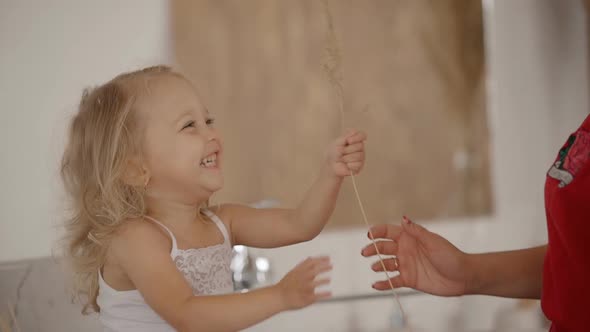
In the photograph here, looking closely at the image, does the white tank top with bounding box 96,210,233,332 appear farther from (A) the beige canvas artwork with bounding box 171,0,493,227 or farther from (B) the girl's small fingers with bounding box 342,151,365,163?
(A) the beige canvas artwork with bounding box 171,0,493,227

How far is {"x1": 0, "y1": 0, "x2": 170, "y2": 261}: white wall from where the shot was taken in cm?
111

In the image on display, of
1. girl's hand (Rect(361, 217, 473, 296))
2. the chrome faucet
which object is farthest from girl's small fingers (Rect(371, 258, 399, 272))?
the chrome faucet

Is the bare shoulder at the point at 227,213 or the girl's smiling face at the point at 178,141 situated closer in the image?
the girl's smiling face at the point at 178,141

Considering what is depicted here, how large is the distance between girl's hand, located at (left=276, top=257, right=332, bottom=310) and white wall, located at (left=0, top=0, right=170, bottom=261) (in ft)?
1.95

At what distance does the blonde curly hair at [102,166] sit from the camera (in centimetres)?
82

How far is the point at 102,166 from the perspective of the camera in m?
0.83

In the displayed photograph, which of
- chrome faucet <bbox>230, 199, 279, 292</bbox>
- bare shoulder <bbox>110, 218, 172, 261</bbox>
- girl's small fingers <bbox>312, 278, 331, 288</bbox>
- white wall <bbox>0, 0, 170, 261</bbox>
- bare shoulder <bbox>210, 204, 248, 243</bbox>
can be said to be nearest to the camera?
girl's small fingers <bbox>312, 278, 331, 288</bbox>

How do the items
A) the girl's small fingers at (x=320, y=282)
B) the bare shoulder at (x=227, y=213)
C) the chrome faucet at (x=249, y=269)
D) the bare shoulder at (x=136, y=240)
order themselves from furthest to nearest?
the chrome faucet at (x=249, y=269)
the bare shoulder at (x=227, y=213)
the bare shoulder at (x=136, y=240)
the girl's small fingers at (x=320, y=282)

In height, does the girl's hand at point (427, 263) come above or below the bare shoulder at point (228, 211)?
below

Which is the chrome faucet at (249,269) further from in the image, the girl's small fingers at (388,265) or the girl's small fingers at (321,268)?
the girl's small fingers at (321,268)

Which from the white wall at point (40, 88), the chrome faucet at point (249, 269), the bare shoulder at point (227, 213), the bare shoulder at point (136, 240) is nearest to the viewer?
the bare shoulder at point (136, 240)

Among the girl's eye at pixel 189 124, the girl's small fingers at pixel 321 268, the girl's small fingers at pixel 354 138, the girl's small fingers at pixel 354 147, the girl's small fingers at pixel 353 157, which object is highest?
the girl's eye at pixel 189 124

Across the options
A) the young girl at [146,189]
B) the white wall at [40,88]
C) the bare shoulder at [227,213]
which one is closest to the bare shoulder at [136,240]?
the young girl at [146,189]

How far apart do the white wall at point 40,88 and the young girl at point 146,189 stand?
269mm
